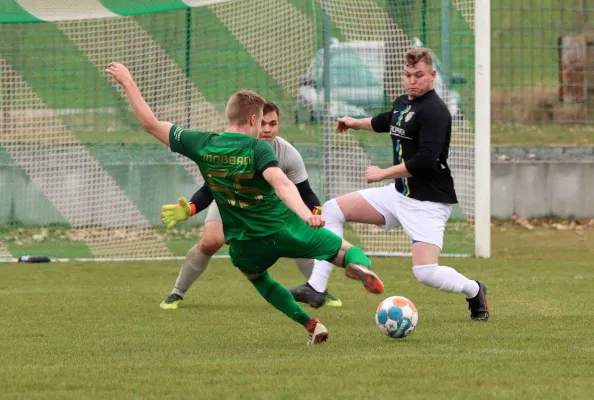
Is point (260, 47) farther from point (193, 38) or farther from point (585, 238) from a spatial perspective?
point (585, 238)

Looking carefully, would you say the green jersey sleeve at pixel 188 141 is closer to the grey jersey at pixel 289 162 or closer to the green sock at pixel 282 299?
the green sock at pixel 282 299

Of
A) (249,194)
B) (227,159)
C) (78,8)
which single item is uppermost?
(78,8)

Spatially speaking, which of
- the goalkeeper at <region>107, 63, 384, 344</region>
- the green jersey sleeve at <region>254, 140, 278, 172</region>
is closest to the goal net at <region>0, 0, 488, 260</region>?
the goalkeeper at <region>107, 63, 384, 344</region>

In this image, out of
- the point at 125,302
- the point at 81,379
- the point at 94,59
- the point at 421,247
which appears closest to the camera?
the point at 81,379

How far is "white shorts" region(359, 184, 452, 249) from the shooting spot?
8602 mm

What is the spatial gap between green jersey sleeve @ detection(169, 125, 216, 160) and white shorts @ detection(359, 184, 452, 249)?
80.2 inches

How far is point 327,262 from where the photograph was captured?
29.5ft

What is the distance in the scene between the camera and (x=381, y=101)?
14.0 m

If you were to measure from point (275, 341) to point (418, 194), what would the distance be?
1.74 meters

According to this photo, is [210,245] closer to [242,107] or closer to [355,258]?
[242,107]

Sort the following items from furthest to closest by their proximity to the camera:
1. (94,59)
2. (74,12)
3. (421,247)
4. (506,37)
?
1. (506,37)
2. (94,59)
3. (74,12)
4. (421,247)

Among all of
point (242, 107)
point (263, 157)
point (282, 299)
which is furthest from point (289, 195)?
point (282, 299)

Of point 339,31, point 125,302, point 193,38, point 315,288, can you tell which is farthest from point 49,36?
point 315,288

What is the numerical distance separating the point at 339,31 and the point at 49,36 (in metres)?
3.35
